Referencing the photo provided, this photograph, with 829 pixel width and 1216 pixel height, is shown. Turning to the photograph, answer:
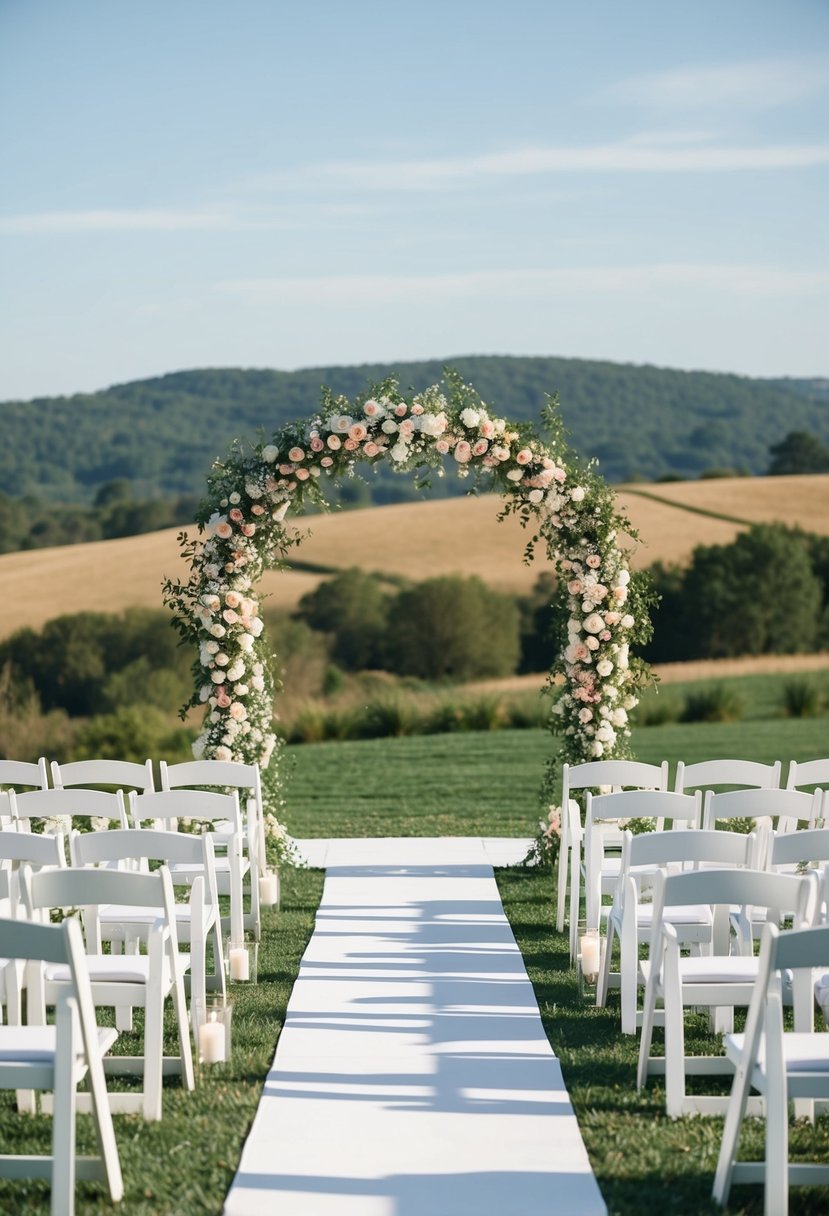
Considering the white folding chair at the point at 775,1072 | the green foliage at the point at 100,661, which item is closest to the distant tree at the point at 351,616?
the green foliage at the point at 100,661

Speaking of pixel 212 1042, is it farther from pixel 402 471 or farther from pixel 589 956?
pixel 402 471

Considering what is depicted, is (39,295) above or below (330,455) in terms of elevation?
above

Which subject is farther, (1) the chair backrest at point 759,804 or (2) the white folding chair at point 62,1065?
(1) the chair backrest at point 759,804

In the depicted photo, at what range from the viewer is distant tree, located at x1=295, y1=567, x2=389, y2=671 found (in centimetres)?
3447

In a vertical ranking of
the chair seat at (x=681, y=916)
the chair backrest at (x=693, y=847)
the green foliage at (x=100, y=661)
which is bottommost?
the green foliage at (x=100, y=661)

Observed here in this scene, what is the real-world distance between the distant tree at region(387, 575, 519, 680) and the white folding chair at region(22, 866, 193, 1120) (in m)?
27.8

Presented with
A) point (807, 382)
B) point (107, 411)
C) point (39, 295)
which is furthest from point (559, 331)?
point (39, 295)

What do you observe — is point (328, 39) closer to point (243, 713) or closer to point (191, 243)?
point (191, 243)

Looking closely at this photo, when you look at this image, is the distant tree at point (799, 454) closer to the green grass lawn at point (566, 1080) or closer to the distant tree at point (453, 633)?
the distant tree at point (453, 633)

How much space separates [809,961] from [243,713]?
21.2 feet

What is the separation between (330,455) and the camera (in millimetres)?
9781

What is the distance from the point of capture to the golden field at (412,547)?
38.8 m

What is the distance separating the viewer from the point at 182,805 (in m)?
6.59

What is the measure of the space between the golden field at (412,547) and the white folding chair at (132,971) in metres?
31.0
